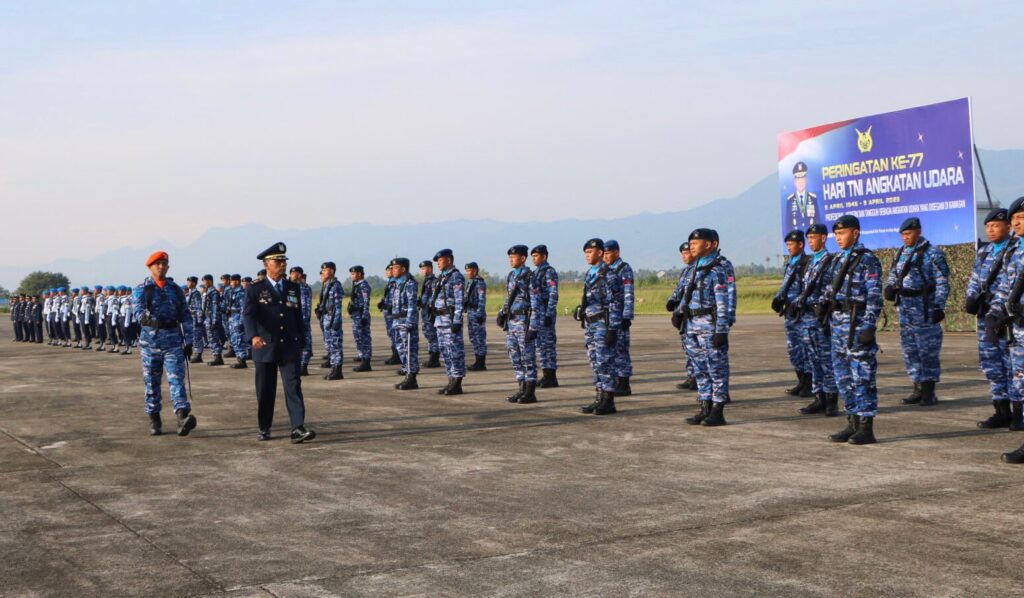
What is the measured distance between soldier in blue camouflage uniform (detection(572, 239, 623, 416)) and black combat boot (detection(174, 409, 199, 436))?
4.15 metres

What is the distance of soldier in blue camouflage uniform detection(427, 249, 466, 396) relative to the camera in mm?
13375

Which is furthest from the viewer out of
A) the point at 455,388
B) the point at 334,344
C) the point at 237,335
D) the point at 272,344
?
the point at 237,335

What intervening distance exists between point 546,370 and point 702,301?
4.60 meters

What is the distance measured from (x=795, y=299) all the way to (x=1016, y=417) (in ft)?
9.69

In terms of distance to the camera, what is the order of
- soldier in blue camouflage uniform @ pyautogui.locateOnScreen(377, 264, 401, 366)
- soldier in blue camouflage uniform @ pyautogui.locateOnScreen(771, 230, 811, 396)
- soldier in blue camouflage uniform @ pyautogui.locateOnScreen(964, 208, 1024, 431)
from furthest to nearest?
soldier in blue camouflage uniform @ pyautogui.locateOnScreen(377, 264, 401, 366), soldier in blue camouflage uniform @ pyautogui.locateOnScreen(771, 230, 811, 396), soldier in blue camouflage uniform @ pyautogui.locateOnScreen(964, 208, 1024, 431)

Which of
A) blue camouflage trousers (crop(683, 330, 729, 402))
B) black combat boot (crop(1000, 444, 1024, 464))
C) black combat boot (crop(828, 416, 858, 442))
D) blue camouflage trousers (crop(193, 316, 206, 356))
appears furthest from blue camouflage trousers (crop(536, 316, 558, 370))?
blue camouflage trousers (crop(193, 316, 206, 356))

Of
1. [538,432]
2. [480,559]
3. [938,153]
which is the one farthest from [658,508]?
[938,153]

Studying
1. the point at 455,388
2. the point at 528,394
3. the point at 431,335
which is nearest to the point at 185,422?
the point at 528,394

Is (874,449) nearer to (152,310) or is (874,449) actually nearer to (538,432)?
(538,432)

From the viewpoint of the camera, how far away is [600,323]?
37.5 feet

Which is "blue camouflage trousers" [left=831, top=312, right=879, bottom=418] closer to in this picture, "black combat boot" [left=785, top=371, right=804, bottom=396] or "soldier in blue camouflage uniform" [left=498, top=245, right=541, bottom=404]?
"black combat boot" [left=785, top=371, right=804, bottom=396]

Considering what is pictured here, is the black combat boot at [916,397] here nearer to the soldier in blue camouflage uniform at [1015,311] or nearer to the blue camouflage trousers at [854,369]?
the blue camouflage trousers at [854,369]

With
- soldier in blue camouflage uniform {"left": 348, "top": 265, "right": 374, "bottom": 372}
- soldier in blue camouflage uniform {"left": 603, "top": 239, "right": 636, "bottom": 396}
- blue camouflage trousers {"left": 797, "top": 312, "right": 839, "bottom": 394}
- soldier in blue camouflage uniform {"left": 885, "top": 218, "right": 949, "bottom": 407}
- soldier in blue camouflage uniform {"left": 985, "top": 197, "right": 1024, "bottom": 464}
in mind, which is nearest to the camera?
soldier in blue camouflage uniform {"left": 985, "top": 197, "right": 1024, "bottom": 464}

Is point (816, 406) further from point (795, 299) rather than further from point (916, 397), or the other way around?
point (795, 299)
